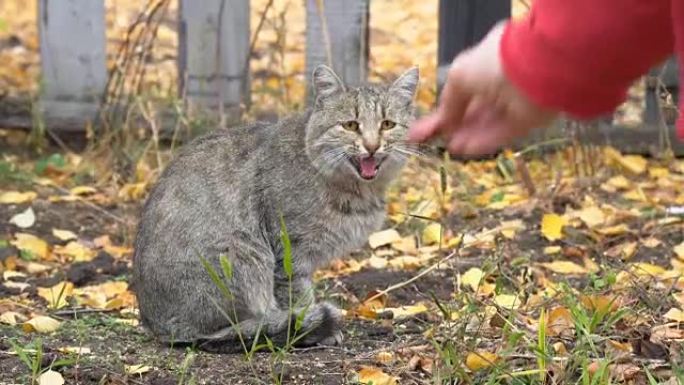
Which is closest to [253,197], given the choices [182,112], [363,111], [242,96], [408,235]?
[363,111]

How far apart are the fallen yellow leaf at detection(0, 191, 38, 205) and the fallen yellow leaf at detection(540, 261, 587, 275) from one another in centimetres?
257

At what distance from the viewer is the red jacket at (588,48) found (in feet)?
5.43

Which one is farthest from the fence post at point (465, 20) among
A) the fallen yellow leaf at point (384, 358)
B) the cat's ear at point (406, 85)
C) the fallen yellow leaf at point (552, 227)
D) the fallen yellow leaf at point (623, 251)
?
the fallen yellow leaf at point (384, 358)

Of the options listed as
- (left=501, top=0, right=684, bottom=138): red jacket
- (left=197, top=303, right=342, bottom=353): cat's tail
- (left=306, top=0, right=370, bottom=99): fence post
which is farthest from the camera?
(left=306, top=0, right=370, bottom=99): fence post

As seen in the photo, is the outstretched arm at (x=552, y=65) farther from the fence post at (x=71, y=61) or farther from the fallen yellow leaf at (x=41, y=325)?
the fence post at (x=71, y=61)

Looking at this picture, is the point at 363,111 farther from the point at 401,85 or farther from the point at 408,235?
the point at 408,235

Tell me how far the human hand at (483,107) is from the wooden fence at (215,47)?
15.7 feet

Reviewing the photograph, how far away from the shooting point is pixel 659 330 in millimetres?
3908

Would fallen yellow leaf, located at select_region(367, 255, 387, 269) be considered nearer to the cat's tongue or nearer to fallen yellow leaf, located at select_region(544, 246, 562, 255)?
fallen yellow leaf, located at select_region(544, 246, 562, 255)

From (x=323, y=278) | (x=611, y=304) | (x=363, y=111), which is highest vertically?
(x=363, y=111)

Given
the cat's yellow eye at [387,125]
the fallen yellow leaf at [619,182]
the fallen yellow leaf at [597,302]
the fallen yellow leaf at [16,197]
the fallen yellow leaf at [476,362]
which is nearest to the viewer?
the fallen yellow leaf at [476,362]

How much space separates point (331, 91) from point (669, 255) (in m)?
1.53

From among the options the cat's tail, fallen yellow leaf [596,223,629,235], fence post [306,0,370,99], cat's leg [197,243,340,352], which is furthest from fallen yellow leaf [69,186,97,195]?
fallen yellow leaf [596,223,629,235]

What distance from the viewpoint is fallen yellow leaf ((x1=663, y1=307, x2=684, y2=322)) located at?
405 centimetres
